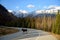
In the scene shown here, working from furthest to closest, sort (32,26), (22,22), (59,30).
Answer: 1. (22,22)
2. (32,26)
3. (59,30)

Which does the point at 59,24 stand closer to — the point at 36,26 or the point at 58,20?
the point at 58,20

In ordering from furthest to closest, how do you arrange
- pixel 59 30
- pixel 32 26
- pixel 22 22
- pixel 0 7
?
pixel 0 7
pixel 22 22
pixel 32 26
pixel 59 30

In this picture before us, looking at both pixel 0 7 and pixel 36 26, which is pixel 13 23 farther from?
pixel 0 7

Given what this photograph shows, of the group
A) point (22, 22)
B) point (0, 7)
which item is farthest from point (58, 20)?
point (0, 7)

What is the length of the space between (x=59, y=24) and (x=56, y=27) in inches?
51.2

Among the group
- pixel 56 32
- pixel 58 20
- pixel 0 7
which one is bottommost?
pixel 56 32

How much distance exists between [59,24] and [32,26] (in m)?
39.8

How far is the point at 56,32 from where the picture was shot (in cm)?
4953

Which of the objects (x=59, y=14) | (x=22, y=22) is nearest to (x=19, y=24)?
(x=22, y=22)

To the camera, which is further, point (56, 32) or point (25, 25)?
point (25, 25)

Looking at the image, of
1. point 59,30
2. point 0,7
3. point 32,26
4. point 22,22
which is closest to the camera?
point 59,30

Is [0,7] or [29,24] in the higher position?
[0,7]

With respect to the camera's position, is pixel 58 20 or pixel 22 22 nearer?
pixel 58 20

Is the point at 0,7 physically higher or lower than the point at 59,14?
higher
